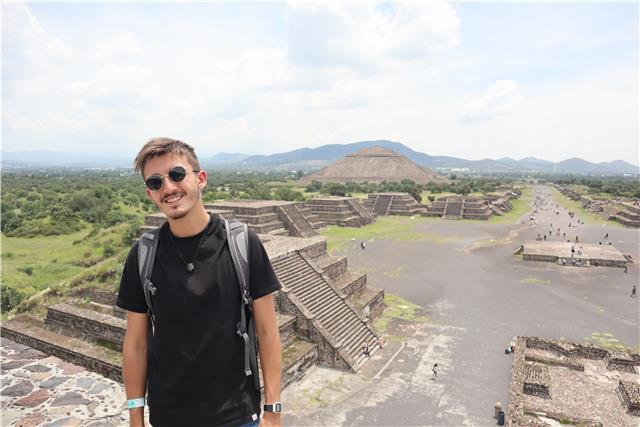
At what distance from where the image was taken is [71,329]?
10766mm

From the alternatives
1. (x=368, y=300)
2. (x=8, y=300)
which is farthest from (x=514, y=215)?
(x=8, y=300)

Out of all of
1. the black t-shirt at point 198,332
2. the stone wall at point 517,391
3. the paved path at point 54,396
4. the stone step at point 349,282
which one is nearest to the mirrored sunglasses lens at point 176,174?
the black t-shirt at point 198,332

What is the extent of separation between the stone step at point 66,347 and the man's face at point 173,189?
7.72m

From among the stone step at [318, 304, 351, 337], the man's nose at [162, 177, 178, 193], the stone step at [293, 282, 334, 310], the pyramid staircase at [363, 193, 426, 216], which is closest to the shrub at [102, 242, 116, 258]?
the stone step at [293, 282, 334, 310]

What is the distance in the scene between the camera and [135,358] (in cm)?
269

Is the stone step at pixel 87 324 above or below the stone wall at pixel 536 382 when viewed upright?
above

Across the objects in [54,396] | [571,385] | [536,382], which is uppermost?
[54,396]

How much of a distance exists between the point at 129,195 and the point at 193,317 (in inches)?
1901

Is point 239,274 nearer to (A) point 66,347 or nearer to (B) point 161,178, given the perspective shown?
(B) point 161,178

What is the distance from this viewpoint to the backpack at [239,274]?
8.44 feet

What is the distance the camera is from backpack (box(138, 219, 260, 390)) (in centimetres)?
257

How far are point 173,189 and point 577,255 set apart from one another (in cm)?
3133

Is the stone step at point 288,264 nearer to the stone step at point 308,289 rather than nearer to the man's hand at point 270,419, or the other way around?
the stone step at point 308,289

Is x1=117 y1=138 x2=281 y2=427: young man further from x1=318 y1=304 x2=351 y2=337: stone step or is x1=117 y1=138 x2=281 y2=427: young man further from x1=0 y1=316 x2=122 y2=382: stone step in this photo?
x1=318 y1=304 x2=351 y2=337: stone step
